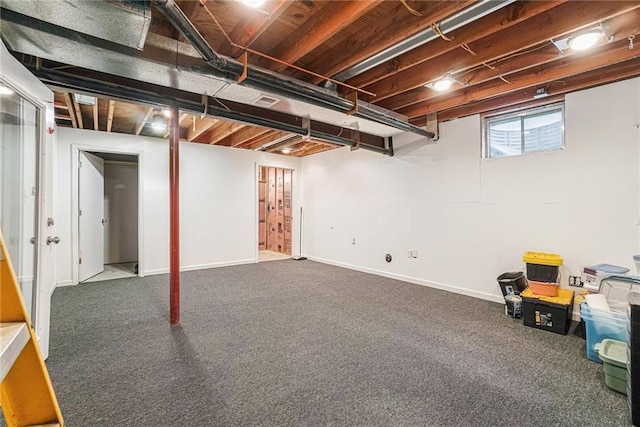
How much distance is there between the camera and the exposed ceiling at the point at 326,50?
1.90 meters

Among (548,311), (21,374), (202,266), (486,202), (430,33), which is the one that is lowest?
(202,266)

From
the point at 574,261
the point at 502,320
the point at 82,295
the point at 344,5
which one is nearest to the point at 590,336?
A: the point at 502,320

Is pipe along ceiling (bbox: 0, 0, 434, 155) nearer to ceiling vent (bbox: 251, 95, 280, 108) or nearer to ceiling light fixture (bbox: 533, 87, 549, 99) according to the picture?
ceiling vent (bbox: 251, 95, 280, 108)

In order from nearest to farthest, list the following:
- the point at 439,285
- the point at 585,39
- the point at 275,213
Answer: the point at 585,39, the point at 439,285, the point at 275,213

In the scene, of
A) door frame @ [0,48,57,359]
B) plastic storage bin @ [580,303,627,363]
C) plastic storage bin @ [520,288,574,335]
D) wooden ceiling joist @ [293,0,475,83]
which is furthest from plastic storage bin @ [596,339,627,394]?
door frame @ [0,48,57,359]

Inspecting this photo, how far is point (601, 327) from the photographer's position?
7.79 feet

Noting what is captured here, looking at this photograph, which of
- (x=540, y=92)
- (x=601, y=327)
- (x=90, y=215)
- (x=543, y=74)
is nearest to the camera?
(x=601, y=327)

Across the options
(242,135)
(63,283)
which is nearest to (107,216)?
(63,283)

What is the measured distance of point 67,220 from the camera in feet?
15.3

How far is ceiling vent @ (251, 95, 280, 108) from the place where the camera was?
300cm

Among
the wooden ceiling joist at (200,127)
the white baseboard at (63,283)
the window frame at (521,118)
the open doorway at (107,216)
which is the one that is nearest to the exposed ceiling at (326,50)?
the window frame at (521,118)

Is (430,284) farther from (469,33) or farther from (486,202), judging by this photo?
(469,33)

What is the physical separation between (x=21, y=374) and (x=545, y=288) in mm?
4019

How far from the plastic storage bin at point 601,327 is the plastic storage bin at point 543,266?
0.66 m
